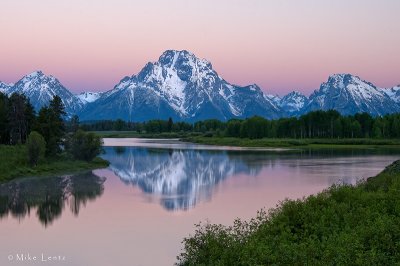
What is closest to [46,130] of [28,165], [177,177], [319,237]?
[28,165]

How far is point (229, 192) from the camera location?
6200cm

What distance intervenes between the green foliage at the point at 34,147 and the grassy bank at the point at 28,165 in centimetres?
108

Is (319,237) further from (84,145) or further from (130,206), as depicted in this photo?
(84,145)

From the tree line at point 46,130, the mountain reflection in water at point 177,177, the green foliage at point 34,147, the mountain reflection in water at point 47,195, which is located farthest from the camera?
the tree line at point 46,130

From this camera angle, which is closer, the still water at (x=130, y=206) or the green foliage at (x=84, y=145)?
the still water at (x=130, y=206)

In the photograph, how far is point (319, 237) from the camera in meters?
27.2

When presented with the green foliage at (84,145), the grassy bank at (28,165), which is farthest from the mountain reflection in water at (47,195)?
the green foliage at (84,145)

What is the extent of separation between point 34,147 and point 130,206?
3155cm

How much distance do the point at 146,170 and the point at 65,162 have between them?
15.7m

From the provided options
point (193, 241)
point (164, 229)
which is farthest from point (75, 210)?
point (193, 241)

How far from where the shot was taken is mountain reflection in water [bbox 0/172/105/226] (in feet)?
160

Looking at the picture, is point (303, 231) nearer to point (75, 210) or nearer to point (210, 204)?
point (210, 204)

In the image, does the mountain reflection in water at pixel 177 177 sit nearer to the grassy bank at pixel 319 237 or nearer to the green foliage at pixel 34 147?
the green foliage at pixel 34 147

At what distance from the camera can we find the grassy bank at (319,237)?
2178cm
